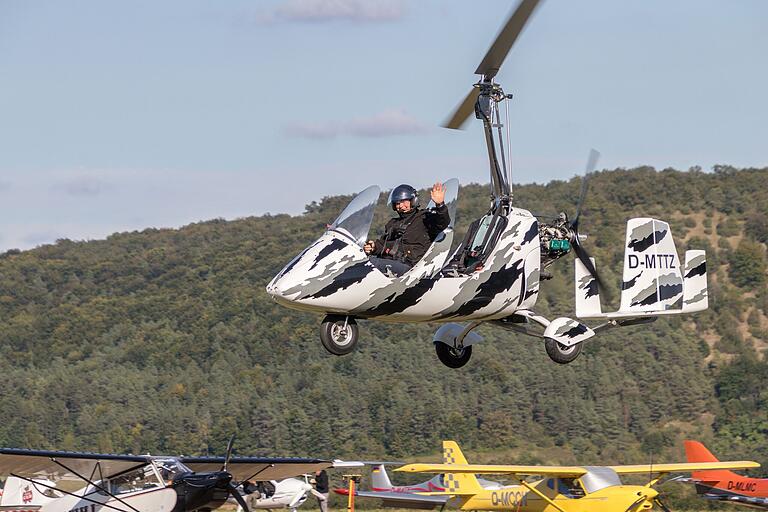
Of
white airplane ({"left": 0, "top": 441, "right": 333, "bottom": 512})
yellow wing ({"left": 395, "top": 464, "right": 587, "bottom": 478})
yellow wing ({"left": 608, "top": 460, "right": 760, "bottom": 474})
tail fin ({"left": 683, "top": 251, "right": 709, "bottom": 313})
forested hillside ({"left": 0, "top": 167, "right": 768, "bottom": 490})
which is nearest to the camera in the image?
tail fin ({"left": 683, "top": 251, "right": 709, "bottom": 313})

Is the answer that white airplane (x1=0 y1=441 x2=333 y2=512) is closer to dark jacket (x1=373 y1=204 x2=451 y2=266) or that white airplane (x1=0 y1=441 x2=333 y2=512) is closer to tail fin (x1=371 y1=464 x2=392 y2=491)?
dark jacket (x1=373 y1=204 x2=451 y2=266)

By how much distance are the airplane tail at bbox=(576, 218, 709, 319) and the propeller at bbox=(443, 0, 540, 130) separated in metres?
2.73

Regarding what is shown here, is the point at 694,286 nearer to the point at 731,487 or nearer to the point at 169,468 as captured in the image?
the point at 169,468

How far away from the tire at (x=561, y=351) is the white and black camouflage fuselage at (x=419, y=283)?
2.58 feet

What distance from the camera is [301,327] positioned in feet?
278

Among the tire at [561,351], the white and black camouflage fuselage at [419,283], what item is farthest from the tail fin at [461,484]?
the white and black camouflage fuselage at [419,283]

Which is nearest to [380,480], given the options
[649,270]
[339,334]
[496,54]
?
[649,270]

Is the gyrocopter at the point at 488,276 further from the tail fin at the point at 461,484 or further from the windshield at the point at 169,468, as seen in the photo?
the tail fin at the point at 461,484

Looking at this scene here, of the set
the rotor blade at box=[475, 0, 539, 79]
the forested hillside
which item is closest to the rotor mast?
the rotor blade at box=[475, 0, 539, 79]

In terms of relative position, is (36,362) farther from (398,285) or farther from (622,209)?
(398,285)

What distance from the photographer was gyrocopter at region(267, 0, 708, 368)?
1714 cm

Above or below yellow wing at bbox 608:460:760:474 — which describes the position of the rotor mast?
above

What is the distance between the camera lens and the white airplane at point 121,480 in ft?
89.2

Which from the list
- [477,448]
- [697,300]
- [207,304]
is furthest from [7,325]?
[697,300]
